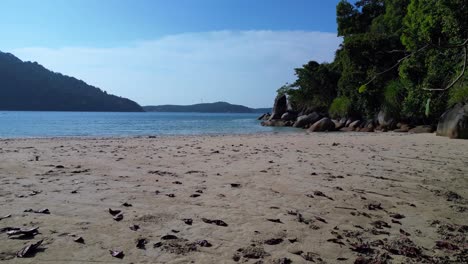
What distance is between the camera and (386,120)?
26.5 meters

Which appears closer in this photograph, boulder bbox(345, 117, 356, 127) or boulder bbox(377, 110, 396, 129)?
boulder bbox(377, 110, 396, 129)

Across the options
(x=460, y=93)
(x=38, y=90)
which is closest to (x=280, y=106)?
(x=460, y=93)

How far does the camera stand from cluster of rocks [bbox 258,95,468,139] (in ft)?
49.6

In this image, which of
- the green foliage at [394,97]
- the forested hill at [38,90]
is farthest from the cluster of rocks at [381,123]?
the forested hill at [38,90]

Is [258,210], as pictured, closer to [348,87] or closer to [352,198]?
[352,198]

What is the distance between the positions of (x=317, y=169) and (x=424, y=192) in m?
2.24

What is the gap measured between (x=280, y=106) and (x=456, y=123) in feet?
127

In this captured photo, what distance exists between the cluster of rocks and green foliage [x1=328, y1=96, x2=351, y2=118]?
3.45 feet

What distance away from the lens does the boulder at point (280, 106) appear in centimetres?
5274

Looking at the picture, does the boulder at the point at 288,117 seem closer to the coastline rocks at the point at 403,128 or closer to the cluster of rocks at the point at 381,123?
the cluster of rocks at the point at 381,123

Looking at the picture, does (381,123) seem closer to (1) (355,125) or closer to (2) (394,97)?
(2) (394,97)

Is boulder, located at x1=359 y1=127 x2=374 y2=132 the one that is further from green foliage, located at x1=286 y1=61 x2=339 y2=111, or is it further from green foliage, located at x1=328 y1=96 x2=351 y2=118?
green foliage, located at x1=286 y1=61 x2=339 y2=111

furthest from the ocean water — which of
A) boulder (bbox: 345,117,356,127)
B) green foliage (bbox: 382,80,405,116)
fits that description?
green foliage (bbox: 382,80,405,116)

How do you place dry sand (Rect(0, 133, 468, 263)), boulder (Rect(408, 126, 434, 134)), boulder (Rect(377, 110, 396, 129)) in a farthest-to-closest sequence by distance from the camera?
1. boulder (Rect(377, 110, 396, 129))
2. boulder (Rect(408, 126, 434, 134))
3. dry sand (Rect(0, 133, 468, 263))
